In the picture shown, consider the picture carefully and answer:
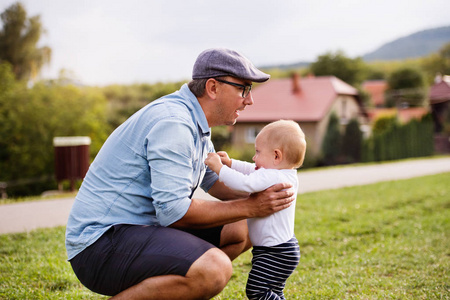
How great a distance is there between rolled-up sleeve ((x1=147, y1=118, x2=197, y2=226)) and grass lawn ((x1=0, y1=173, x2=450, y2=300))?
134 centimetres

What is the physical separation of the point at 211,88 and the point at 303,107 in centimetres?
3329

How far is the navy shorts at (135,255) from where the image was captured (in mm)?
2340

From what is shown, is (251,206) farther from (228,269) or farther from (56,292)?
(56,292)

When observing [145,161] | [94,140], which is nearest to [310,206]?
[145,161]

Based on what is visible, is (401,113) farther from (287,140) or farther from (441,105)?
(287,140)

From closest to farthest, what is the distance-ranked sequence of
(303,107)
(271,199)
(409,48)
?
(271,199) → (303,107) → (409,48)

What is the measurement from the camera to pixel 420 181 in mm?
11758

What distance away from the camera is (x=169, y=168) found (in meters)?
2.35

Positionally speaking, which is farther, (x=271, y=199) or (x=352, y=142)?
(x=352, y=142)

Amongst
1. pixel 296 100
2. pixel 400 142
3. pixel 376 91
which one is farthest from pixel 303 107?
pixel 376 91

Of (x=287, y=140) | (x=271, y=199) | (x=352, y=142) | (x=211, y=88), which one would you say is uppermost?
(x=211, y=88)

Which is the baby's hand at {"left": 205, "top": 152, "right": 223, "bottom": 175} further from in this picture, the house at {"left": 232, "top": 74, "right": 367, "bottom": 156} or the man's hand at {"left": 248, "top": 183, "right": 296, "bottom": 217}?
the house at {"left": 232, "top": 74, "right": 367, "bottom": 156}

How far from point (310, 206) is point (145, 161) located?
17.9 ft

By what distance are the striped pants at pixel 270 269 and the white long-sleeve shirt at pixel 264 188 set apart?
0.17 ft
